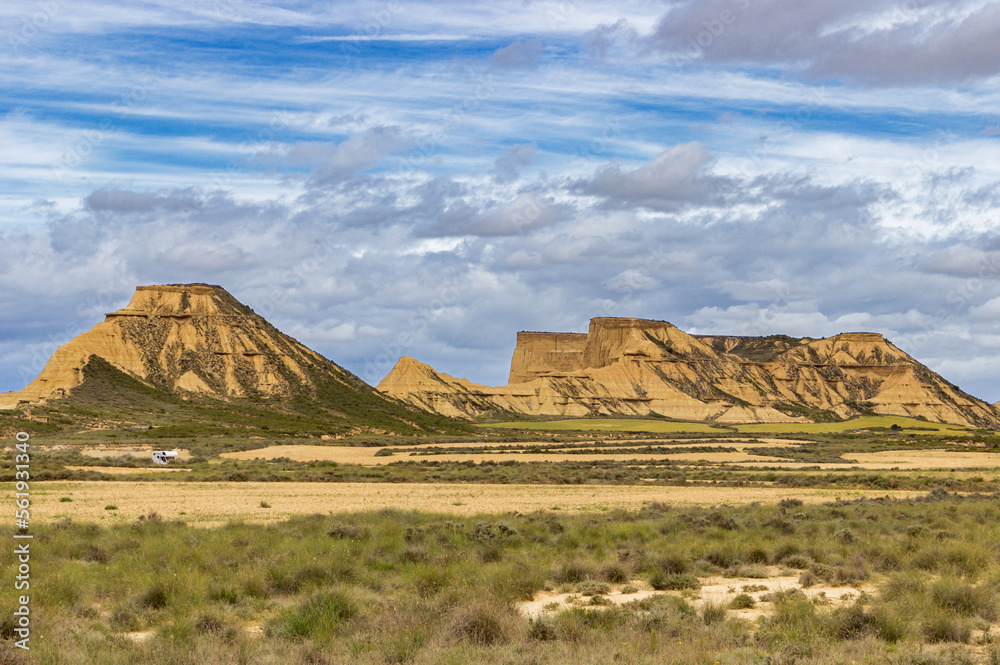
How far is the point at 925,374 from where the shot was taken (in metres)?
188

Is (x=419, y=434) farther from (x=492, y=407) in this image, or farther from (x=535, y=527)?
(x=535, y=527)

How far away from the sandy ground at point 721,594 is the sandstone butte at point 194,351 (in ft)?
296

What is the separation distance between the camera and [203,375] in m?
107

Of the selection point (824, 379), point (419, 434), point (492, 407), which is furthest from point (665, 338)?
point (419, 434)

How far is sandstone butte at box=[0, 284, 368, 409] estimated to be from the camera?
103 m

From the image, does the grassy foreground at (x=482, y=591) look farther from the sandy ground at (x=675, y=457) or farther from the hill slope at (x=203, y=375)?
the hill slope at (x=203, y=375)

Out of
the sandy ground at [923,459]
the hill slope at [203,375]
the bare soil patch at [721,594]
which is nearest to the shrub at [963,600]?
→ the bare soil patch at [721,594]

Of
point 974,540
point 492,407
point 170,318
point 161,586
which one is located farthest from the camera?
point 492,407

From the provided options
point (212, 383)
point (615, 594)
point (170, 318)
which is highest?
point (170, 318)

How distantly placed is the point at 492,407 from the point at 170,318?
53847 millimetres

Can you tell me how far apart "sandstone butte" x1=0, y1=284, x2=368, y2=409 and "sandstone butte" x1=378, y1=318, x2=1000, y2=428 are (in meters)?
25.4

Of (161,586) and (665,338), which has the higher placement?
(665,338)

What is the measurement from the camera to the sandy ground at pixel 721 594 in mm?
12219

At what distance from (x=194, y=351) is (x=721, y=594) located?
10473 cm
